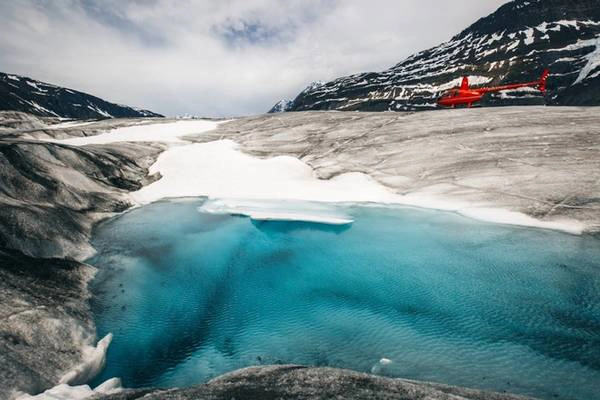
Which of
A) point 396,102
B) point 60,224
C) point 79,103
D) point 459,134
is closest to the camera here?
point 60,224

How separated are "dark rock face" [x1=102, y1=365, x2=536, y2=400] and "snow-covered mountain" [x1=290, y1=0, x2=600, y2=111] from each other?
122566 mm

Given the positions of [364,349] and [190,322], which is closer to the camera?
[364,349]

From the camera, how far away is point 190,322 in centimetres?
1048

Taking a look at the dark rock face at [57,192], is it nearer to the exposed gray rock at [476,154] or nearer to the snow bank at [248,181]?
the snow bank at [248,181]

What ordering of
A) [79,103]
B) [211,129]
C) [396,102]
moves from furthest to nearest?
[79,103], [396,102], [211,129]

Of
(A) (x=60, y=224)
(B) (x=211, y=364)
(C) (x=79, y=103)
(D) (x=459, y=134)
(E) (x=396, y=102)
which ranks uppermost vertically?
(C) (x=79, y=103)

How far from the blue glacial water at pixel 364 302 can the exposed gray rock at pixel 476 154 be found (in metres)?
2.70

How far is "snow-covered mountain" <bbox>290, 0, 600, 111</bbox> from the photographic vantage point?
113688mm

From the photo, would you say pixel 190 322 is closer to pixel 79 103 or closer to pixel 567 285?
pixel 567 285

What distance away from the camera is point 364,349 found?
8.70 meters

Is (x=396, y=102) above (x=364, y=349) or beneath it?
above

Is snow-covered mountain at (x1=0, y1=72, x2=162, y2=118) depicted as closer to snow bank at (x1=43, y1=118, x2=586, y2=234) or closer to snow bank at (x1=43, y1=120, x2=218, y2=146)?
snow bank at (x1=43, y1=120, x2=218, y2=146)

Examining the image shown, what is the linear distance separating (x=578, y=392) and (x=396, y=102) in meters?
140

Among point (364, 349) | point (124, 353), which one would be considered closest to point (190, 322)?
point (124, 353)
